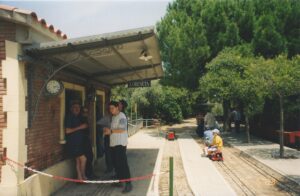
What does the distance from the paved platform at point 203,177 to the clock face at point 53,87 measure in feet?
12.1

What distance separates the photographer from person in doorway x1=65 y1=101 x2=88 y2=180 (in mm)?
8180

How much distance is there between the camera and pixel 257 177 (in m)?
9.62

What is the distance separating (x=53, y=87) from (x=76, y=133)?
1.57 meters

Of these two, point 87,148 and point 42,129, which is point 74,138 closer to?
point 87,148

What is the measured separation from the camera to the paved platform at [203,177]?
7.93m

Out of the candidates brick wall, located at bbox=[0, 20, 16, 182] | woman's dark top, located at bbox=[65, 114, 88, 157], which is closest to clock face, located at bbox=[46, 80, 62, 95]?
brick wall, located at bbox=[0, 20, 16, 182]

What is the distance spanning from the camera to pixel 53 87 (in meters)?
7.04

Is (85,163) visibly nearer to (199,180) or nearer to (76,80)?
(76,80)

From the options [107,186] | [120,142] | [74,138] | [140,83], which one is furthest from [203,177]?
[140,83]

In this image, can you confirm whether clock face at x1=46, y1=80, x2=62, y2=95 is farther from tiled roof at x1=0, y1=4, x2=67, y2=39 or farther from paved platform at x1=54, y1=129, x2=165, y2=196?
paved platform at x1=54, y1=129, x2=165, y2=196

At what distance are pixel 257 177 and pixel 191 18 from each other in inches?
607

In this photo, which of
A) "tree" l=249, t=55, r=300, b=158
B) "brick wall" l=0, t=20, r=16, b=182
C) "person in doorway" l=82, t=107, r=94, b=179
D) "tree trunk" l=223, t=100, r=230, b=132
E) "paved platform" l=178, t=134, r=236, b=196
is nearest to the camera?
"brick wall" l=0, t=20, r=16, b=182

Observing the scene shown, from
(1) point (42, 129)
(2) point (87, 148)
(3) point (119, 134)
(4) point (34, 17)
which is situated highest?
(4) point (34, 17)

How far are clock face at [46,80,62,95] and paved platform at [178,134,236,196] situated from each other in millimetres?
3693
